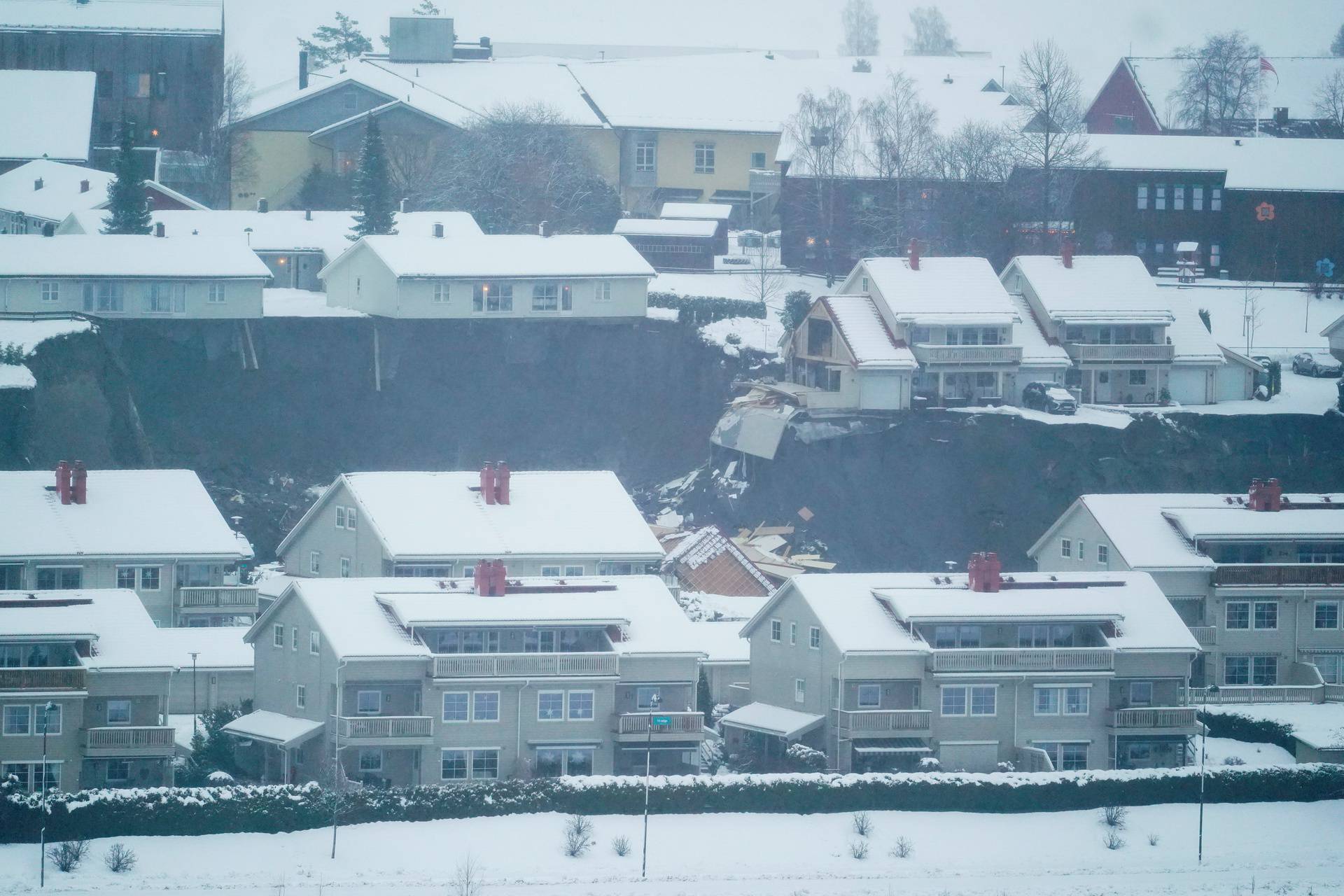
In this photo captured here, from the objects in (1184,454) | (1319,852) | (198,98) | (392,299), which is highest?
(198,98)

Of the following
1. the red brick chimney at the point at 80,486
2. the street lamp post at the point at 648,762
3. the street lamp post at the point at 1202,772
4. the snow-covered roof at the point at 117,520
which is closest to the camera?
the street lamp post at the point at 648,762

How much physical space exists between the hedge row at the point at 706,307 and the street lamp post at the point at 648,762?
31231 mm

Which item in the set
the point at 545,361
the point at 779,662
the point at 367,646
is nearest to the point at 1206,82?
the point at 545,361

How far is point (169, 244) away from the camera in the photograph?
241ft

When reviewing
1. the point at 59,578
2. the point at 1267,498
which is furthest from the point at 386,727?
the point at 1267,498

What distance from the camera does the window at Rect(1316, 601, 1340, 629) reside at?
181ft

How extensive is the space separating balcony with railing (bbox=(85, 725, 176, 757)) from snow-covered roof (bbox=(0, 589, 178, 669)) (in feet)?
4.09

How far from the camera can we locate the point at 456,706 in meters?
46.3

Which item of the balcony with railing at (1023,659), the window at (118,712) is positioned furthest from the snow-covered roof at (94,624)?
the balcony with railing at (1023,659)

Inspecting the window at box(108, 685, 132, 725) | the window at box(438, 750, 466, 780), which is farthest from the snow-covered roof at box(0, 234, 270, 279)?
the window at box(438, 750, 466, 780)

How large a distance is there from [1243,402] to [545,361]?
22.9m

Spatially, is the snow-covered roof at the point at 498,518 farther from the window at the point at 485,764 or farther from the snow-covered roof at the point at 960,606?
the window at the point at 485,764

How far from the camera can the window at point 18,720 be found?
146 feet

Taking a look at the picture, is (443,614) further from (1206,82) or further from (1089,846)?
(1206,82)
